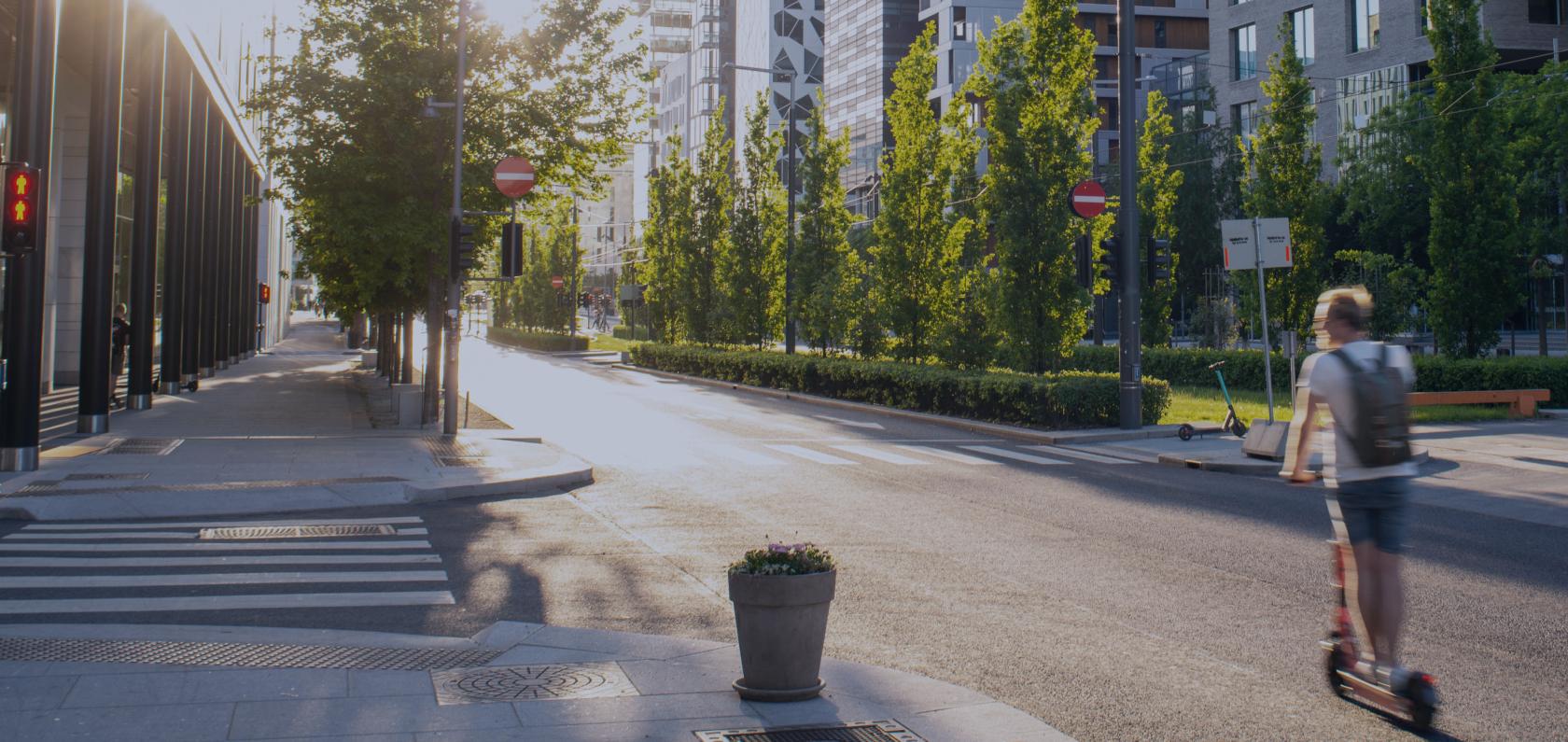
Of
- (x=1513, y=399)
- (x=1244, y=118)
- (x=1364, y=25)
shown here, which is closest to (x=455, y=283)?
(x=1513, y=399)

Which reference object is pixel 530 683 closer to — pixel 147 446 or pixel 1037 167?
pixel 147 446

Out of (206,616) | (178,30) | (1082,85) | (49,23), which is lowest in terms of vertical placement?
(206,616)

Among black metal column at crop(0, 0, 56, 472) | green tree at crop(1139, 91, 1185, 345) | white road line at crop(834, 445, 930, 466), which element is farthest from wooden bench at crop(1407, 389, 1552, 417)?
black metal column at crop(0, 0, 56, 472)

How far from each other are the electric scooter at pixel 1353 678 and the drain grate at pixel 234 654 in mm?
4324

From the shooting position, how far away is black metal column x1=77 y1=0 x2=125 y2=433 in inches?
727

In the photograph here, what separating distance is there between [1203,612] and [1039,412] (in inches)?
586

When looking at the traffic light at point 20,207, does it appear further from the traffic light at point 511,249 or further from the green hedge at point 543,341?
the green hedge at point 543,341

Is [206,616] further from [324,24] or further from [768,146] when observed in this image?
[768,146]

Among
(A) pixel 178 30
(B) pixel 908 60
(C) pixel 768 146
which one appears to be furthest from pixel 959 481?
(C) pixel 768 146

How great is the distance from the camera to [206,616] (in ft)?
26.6

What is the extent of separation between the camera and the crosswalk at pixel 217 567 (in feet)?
28.2

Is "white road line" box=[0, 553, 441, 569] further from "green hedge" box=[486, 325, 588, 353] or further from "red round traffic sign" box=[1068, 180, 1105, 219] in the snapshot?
"green hedge" box=[486, 325, 588, 353]

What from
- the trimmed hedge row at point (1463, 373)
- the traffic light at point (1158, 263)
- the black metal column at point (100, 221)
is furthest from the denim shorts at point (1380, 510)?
the trimmed hedge row at point (1463, 373)

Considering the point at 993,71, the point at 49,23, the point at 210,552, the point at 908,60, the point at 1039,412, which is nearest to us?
the point at 210,552
